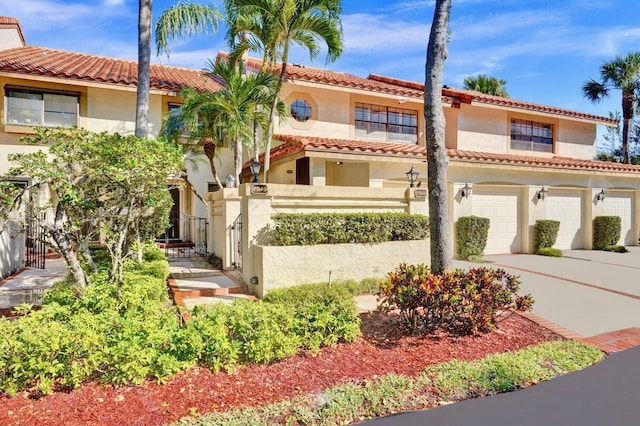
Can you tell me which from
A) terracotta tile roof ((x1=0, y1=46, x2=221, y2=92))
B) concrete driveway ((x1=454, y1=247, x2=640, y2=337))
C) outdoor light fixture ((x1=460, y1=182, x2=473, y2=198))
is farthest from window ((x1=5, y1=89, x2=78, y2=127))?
concrete driveway ((x1=454, y1=247, x2=640, y2=337))

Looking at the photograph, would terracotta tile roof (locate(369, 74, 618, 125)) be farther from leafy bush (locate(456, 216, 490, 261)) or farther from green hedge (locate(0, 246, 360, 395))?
green hedge (locate(0, 246, 360, 395))

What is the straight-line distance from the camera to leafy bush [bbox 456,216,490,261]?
13531 mm

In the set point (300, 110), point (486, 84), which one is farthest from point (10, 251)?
point (486, 84)

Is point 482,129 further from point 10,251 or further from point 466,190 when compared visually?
point 10,251

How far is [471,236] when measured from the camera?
1353 centimetres

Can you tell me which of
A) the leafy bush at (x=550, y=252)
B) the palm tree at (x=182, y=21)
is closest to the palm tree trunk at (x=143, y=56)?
the palm tree at (x=182, y=21)

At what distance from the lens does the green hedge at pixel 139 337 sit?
3996 millimetres

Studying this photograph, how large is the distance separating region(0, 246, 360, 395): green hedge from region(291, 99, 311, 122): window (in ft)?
36.1

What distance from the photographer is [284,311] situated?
5.32m

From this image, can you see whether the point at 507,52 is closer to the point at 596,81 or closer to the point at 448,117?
the point at 448,117

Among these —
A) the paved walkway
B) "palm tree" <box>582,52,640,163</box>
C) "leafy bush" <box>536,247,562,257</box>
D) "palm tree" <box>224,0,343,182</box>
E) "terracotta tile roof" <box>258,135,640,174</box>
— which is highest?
"palm tree" <box>582,52,640,163</box>

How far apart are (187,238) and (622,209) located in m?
21.1

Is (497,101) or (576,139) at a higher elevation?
(497,101)

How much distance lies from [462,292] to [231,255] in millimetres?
6561
